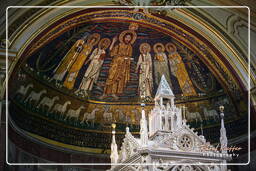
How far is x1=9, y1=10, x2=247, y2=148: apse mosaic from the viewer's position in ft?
53.3

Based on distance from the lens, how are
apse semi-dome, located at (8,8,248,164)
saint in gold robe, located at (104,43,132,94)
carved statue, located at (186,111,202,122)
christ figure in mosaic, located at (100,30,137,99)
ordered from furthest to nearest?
carved statue, located at (186,111,202,122) → saint in gold robe, located at (104,43,132,94) → christ figure in mosaic, located at (100,30,137,99) → apse semi-dome, located at (8,8,248,164)

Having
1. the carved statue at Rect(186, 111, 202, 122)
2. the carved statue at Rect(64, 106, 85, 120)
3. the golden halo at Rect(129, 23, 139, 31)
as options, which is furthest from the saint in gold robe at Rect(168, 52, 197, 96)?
the carved statue at Rect(64, 106, 85, 120)

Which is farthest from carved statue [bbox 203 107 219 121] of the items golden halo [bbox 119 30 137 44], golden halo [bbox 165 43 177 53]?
golden halo [bbox 119 30 137 44]

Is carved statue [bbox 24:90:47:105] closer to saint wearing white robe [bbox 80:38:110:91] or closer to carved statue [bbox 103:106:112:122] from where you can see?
saint wearing white robe [bbox 80:38:110:91]

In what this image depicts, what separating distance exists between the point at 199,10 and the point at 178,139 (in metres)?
4.57

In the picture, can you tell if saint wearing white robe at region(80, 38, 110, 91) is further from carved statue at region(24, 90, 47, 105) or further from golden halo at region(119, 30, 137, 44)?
carved statue at region(24, 90, 47, 105)

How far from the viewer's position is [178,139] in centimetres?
1290

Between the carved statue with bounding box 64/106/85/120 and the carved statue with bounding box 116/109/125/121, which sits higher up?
the carved statue with bounding box 116/109/125/121

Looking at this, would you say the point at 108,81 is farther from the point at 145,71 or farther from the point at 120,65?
the point at 145,71

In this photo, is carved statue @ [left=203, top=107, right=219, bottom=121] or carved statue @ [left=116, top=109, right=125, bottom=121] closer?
carved statue @ [left=203, top=107, right=219, bottom=121]

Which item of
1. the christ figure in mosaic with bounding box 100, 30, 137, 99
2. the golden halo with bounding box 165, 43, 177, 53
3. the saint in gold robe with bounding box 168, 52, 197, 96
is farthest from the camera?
the saint in gold robe with bounding box 168, 52, 197, 96

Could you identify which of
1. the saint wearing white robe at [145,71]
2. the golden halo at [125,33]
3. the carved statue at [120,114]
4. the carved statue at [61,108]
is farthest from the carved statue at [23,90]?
the saint wearing white robe at [145,71]

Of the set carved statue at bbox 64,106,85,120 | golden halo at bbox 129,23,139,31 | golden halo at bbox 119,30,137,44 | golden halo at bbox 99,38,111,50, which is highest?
golden halo at bbox 129,23,139,31

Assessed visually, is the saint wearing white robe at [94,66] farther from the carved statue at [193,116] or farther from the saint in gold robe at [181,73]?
the carved statue at [193,116]
